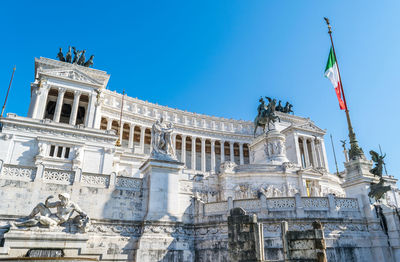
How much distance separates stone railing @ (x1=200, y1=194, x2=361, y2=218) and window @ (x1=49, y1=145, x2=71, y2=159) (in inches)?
939

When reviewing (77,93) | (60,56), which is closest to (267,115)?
(77,93)

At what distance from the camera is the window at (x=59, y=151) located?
35.1 meters

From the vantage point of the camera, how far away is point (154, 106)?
6925 centimetres

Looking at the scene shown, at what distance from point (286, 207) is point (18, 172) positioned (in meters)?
15.2

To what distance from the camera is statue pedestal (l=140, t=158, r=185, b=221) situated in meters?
17.0

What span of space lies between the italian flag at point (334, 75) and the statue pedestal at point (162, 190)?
1514 cm

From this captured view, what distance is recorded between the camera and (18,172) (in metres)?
15.8

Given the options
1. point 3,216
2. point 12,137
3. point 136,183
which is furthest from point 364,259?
point 12,137

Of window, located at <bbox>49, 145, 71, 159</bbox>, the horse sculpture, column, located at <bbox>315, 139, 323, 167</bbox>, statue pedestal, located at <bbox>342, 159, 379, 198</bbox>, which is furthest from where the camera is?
column, located at <bbox>315, 139, 323, 167</bbox>

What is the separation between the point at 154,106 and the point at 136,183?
52748mm

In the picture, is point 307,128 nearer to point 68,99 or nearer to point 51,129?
point 68,99

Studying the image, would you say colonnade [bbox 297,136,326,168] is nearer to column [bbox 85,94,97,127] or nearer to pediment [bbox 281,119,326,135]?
pediment [bbox 281,119,326,135]

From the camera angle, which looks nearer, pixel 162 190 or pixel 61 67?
pixel 162 190

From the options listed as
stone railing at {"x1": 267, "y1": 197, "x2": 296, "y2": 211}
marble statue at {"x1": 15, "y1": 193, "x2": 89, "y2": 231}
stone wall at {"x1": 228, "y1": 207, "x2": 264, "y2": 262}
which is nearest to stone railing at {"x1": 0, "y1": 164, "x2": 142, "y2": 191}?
marble statue at {"x1": 15, "y1": 193, "x2": 89, "y2": 231}
